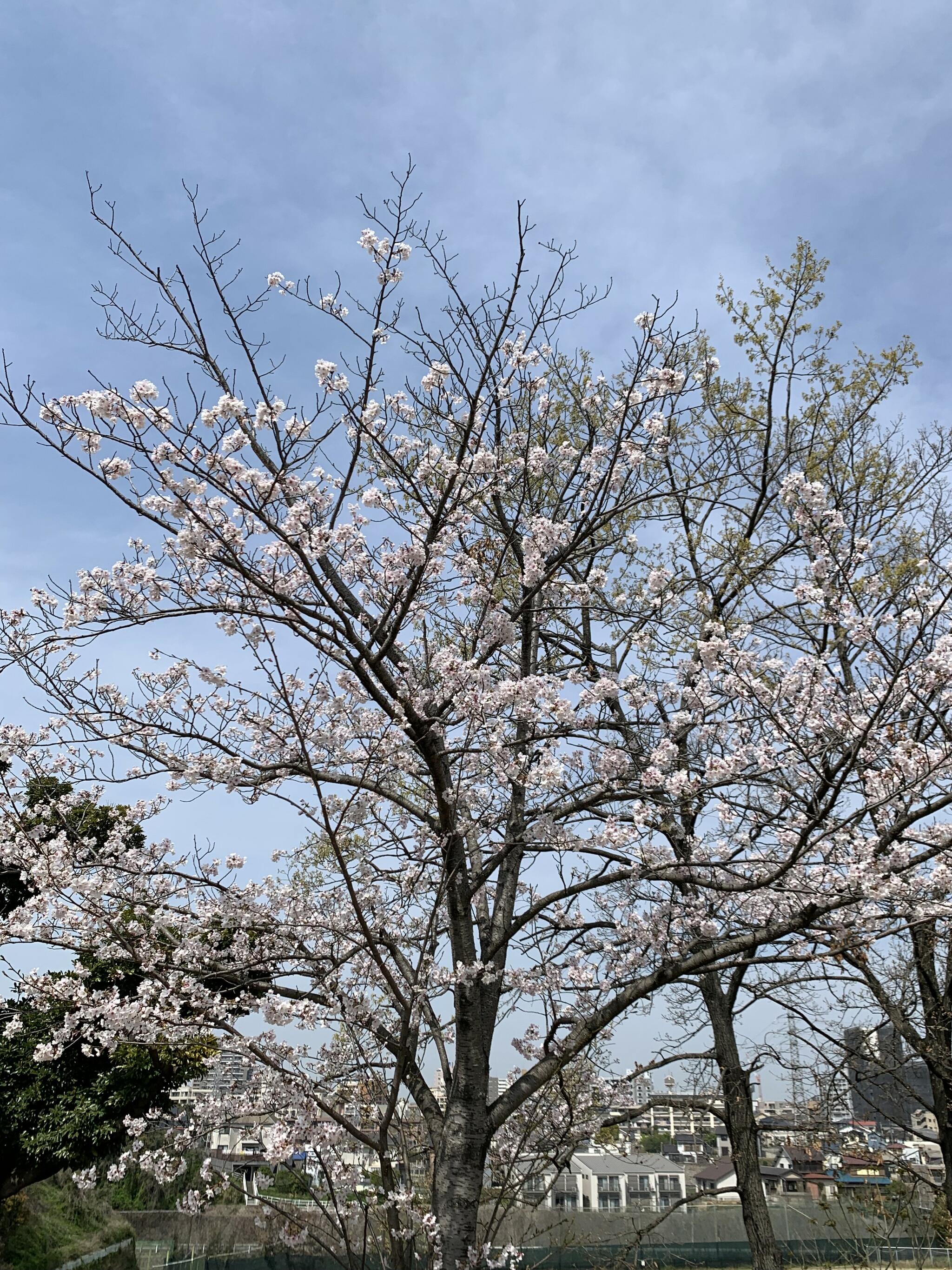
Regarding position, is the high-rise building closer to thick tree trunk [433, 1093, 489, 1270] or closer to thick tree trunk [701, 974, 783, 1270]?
thick tree trunk [701, 974, 783, 1270]

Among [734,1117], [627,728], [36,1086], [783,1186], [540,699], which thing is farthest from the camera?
[783,1186]

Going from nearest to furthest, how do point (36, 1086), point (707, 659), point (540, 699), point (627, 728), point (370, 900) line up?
point (540, 699)
point (707, 659)
point (370, 900)
point (627, 728)
point (36, 1086)

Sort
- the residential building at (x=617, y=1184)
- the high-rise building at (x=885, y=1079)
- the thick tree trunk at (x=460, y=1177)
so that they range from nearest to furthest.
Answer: the thick tree trunk at (x=460, y=1177), the high-rise building at (x=885, y=1079), the residential building at (x=617, y=1184)

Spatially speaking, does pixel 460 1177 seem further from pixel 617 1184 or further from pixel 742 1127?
pixel 617 1184

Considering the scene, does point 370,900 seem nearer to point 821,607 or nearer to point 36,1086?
point 821,607

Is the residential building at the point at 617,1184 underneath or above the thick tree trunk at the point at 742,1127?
underneath

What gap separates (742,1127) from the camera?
748cm

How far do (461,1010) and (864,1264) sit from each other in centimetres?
422

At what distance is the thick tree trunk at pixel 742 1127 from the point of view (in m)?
7.25

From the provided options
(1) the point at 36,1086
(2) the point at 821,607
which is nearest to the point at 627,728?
(2) the point at 821,607

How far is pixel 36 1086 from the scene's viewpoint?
11.5 meters

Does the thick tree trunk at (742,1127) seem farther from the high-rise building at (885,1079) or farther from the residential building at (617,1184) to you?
the residential building at (617,1184)

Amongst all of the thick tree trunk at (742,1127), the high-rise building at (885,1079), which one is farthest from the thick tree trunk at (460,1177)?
the high-rise building at (885,1079)

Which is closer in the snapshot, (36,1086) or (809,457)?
(809,457)
